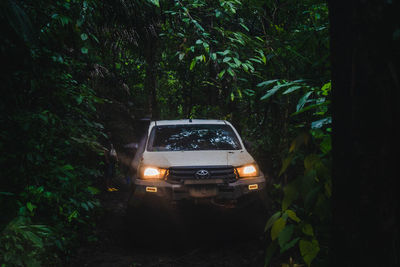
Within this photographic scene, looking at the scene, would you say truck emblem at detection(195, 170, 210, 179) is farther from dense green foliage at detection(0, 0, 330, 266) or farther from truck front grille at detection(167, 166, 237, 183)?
dense green foliage at detection(0, 0, 330, 266)

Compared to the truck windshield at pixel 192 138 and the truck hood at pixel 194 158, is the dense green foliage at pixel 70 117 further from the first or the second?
the truck windshield at pixel 192 138

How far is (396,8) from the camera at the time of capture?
1.05 meters

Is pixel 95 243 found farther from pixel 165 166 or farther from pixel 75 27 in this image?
pixel 75 27

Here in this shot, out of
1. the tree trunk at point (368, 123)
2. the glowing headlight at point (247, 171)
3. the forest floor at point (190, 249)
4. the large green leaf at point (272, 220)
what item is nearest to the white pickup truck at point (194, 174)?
the glowing headlight at point (247, 171)

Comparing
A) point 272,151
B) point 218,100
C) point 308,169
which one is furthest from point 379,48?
point 218,100

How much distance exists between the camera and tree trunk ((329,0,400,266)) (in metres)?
1.06

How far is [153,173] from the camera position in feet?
14.2

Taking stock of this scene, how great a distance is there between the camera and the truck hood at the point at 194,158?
14.4ft

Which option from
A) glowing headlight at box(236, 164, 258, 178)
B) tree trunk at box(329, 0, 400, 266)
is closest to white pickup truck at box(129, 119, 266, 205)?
glowing headlight at box(236, 164, 258, 178)

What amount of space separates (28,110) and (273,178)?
18.0 feet

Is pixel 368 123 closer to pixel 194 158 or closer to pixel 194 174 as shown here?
pixel 194 174

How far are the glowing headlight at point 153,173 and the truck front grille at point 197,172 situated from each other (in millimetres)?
96

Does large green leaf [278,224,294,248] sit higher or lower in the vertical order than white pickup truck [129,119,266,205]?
higher

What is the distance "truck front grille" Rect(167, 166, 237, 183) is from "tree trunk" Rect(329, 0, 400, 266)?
10.2ft
